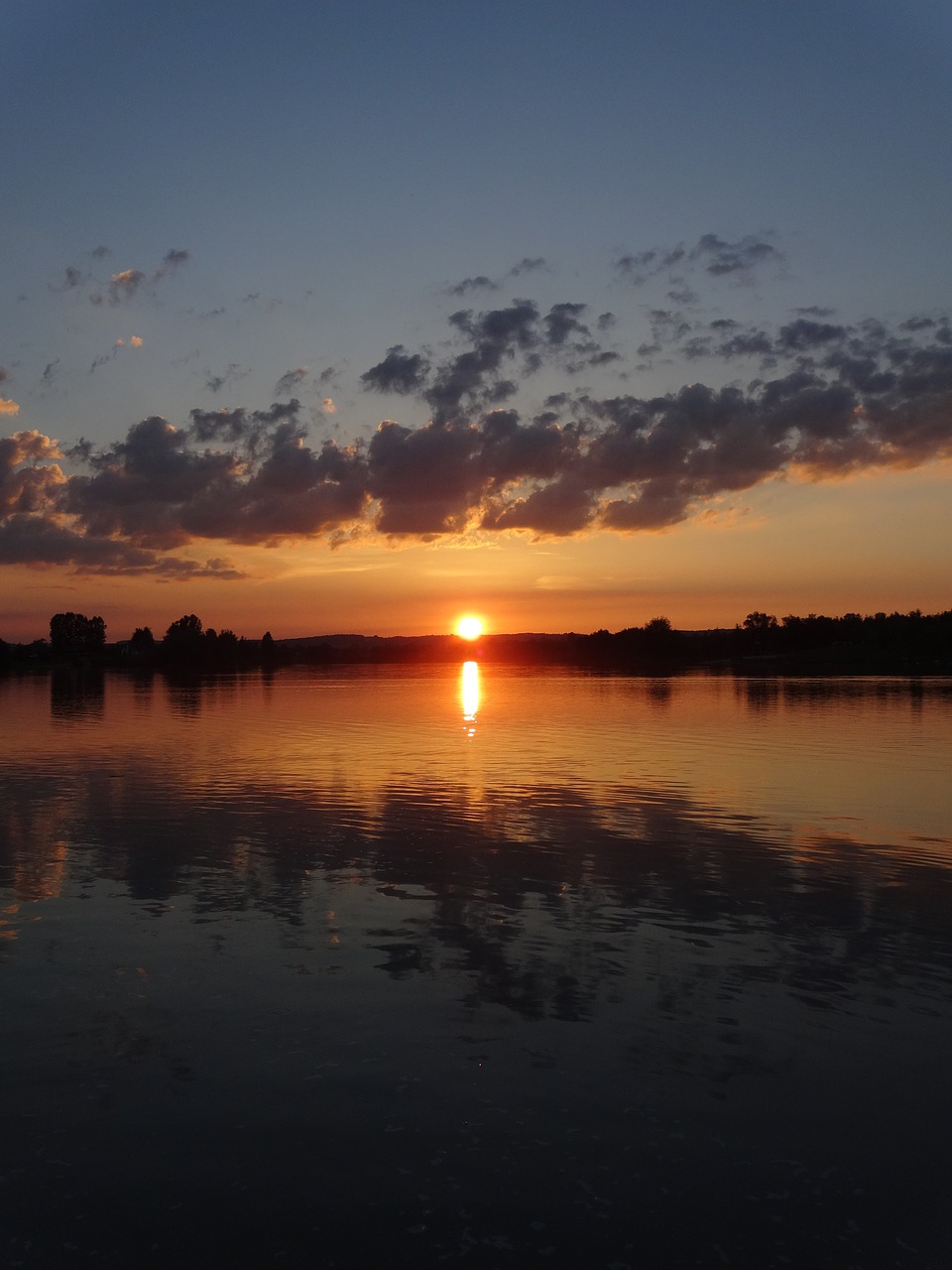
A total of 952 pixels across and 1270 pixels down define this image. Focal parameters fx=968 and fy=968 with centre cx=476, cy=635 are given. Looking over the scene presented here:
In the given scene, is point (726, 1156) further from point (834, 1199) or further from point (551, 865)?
point (551, 865)

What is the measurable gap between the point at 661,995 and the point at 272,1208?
281 inches

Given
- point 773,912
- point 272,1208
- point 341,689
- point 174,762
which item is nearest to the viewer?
point 272,1208

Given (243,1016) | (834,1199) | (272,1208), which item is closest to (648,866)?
(243,1016)

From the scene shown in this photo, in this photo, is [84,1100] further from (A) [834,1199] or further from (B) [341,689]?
(B) [341,689]

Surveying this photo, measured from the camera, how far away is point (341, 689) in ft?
395

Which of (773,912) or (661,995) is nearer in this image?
(661,995)

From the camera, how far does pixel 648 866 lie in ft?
→ 77.3

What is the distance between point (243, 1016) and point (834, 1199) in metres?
8.11

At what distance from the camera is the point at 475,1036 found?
13266 mm

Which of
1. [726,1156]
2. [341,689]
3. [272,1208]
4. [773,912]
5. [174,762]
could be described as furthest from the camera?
[341,689]

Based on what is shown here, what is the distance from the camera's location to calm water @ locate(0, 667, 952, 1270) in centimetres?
936

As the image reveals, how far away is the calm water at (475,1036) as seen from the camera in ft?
30.7

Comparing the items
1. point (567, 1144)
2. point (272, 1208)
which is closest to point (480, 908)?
point (567, 1144)

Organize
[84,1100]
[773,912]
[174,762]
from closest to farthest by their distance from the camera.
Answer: [84,1100], [773,912], [174,762]
